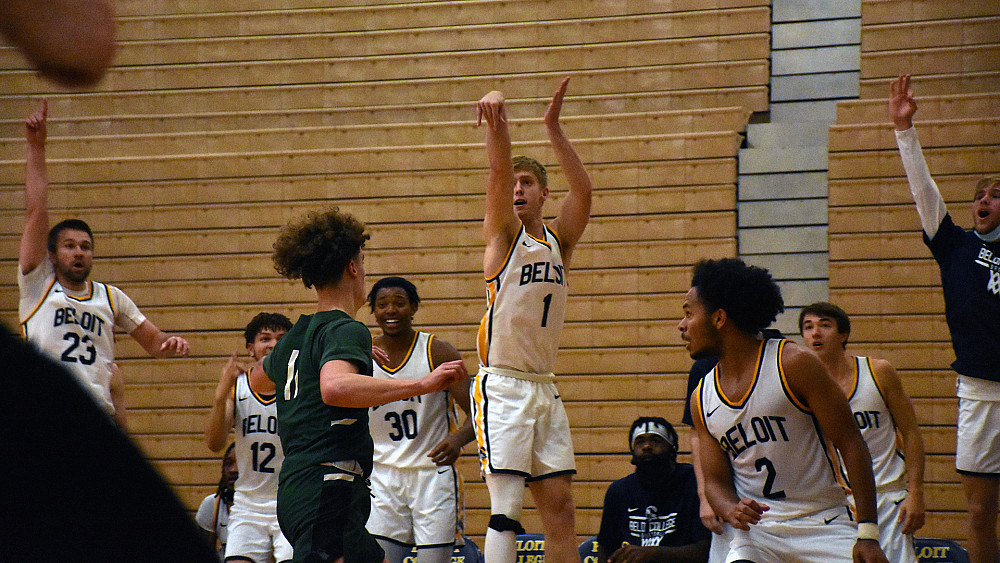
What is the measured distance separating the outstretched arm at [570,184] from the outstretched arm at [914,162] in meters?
1.97

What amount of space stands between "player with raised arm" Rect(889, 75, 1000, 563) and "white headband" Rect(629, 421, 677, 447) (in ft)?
5.98

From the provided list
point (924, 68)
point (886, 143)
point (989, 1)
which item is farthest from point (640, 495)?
point (989, 1)

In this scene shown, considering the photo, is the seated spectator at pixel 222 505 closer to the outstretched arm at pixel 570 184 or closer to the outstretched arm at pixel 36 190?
the outstretched arm at pixel 36 190

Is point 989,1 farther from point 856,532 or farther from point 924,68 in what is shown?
point 856,532

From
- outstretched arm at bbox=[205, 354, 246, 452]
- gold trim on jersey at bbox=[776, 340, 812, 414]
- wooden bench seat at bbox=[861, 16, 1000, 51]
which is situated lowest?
outstretched arm at bbox=[205, 354, 246, 452]

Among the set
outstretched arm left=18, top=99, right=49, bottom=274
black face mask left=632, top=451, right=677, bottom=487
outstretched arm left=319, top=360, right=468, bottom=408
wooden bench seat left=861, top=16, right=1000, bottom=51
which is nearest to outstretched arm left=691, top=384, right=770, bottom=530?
outstretched arm left=319, top=360, right=468, bottom=408

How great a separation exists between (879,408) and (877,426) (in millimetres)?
127

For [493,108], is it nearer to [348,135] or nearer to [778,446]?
[778,446]

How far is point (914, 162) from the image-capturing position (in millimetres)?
5688

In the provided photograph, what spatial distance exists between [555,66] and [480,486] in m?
4.52

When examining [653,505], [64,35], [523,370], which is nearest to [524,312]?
[523,370]

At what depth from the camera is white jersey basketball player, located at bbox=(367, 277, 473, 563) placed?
6184mm

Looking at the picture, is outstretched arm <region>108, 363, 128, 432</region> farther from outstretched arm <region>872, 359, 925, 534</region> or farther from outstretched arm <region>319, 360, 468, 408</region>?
outstretched arm <region>872, 359, 925, 534</region>

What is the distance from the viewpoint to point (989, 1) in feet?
30.3
